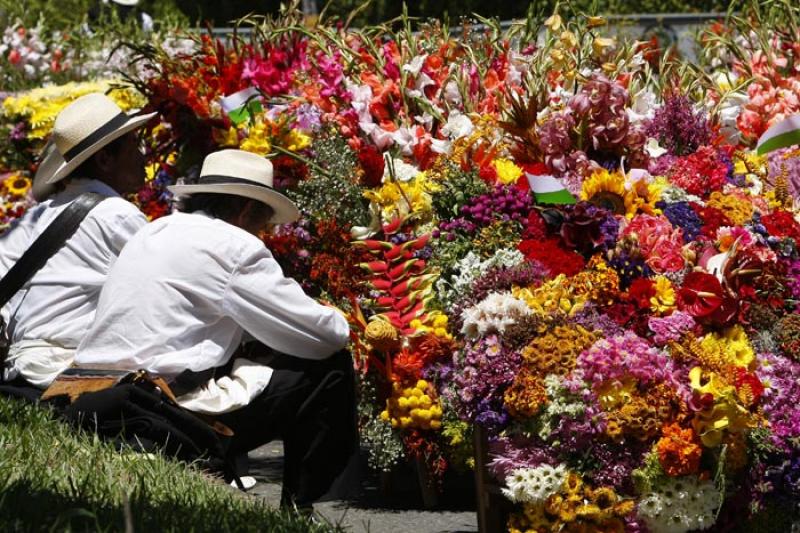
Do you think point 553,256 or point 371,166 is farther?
point 371,166

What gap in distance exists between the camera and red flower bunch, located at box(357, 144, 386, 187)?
567cm

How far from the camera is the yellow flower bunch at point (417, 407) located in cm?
508

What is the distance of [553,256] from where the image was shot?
4.77 meters

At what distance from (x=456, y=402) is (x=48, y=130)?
5.33 meters

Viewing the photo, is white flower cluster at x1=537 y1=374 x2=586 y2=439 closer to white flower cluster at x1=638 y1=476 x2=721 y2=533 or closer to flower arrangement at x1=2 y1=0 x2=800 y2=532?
flower arrangement at x1=2 y1=0 x2=800 y2=532

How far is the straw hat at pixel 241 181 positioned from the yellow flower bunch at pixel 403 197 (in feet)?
1.75

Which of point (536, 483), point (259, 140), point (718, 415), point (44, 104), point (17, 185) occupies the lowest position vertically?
point (17, 185)

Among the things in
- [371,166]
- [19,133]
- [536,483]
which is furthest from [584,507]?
[19,133]

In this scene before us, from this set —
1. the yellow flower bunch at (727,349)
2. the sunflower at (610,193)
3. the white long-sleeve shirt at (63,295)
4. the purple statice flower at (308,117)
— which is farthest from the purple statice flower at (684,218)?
the white long-sleeve shirt at (63,295)

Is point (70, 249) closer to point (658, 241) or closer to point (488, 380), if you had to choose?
point (488, 380)

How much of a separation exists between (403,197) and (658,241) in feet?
3.56

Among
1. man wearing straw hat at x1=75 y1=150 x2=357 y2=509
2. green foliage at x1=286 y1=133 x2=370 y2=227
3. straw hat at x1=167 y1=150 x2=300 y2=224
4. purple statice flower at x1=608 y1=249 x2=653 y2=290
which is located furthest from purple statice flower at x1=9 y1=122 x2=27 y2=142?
purple statice flower at x1=608 y1=249 x2=653 y2=290

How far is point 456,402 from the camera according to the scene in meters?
4.86

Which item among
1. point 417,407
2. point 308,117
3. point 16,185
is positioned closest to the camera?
point 417,407
